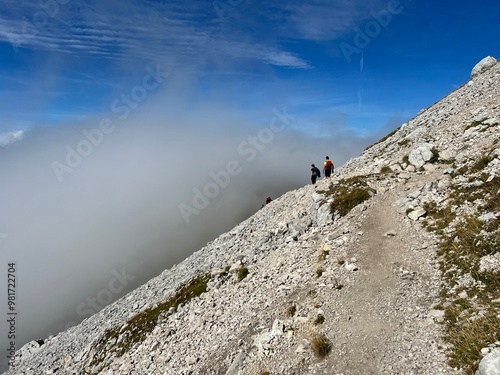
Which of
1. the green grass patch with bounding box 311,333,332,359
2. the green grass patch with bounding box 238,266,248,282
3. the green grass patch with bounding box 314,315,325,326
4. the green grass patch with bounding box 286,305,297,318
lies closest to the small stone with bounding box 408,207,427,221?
the green grass patch with bounding box 314,315,325,326

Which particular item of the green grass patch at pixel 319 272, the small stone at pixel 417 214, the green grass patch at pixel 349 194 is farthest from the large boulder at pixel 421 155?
the green grass patch at pixel 319 272

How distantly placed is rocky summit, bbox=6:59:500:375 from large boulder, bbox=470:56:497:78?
51.1 ft

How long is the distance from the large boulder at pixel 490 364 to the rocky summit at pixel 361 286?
52mm

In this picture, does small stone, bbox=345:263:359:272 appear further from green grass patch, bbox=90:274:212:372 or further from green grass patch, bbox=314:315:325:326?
green grass patch, bbox=90:274:212:372

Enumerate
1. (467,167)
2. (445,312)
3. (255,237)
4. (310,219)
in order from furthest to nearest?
(255,237)
(310,219)
(467,167)
(445,312)

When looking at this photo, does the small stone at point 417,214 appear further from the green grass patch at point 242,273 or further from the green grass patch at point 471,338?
the green grass patch at point 242,273

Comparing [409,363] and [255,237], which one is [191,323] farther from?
[409,363]

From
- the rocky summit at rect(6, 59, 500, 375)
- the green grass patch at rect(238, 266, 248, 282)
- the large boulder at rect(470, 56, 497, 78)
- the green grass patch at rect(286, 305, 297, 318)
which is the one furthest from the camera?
the large boulder at rect(470, 56, 497, 78)

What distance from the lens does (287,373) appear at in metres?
15.0

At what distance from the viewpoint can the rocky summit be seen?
1417 cm

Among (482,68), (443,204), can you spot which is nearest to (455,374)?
(443,204)

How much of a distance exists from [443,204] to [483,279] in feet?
26.7

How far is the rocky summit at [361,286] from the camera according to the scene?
14.2 metres

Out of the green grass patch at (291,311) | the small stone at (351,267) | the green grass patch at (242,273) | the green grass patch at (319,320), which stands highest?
the green grass patch at (242,273)
